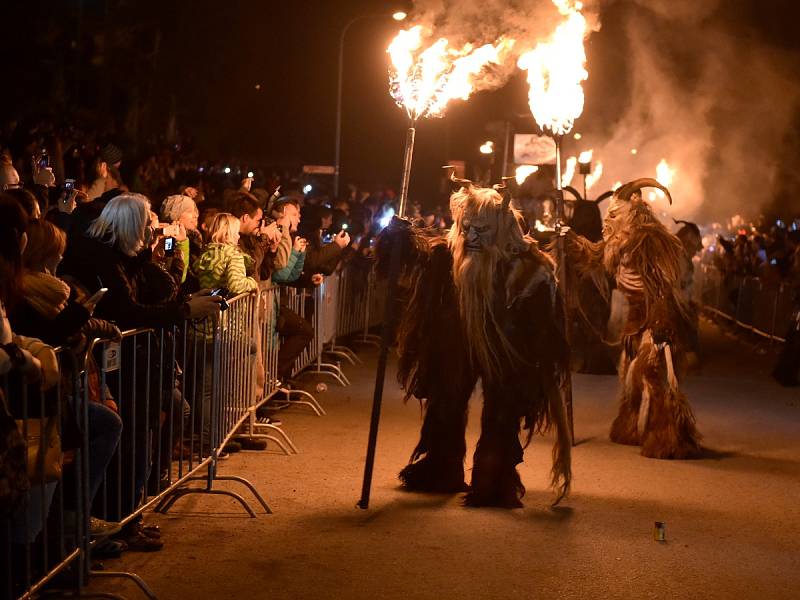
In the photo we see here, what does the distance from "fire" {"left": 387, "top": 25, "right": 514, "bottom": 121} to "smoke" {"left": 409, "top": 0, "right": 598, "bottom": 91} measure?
0.36 metres

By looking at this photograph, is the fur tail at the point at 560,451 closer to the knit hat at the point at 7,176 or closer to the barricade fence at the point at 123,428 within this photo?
the barricade fence at the point at 123,428

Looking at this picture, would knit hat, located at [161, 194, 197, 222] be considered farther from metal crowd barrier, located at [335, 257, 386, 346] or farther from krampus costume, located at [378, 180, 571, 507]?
metal crowd barrier, located at [335, 257, 386, 346]

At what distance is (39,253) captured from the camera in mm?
5941

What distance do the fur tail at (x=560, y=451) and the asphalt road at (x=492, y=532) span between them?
16 centimetres

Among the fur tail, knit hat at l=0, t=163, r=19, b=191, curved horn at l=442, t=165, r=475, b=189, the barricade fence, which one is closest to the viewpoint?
the barricade fence

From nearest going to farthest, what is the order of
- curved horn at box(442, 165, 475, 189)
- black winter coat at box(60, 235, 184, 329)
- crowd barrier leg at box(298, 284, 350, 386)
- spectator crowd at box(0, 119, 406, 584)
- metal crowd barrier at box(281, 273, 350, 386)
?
spectator crowd at box(0, 119, 406, 584), black winter coat at box(60, 235, 184, 329), curved horn at box(442, 165, 475, 189), metal crowd barrier at box(281, 273, 350, 386), crowd barrier leg at box(298, 284, 350, 386)

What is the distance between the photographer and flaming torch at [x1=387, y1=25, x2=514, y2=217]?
8805 millimetres

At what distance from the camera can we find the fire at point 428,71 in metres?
8.89

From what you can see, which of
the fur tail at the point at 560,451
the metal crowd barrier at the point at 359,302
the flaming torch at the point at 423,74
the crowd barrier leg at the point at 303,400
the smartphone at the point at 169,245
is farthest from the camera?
the metal crowd barrier at the point at 359,302

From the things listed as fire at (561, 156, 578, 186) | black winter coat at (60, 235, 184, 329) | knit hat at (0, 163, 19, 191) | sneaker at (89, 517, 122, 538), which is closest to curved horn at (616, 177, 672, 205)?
black winter coat at (60, 235, 184, 329)

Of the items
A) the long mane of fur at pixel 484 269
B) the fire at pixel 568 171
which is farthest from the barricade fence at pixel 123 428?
the fire at pixel 568 171

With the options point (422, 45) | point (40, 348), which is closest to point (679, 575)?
point (40, 348)

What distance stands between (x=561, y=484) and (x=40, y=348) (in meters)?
4.76

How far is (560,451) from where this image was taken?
27.9ft
